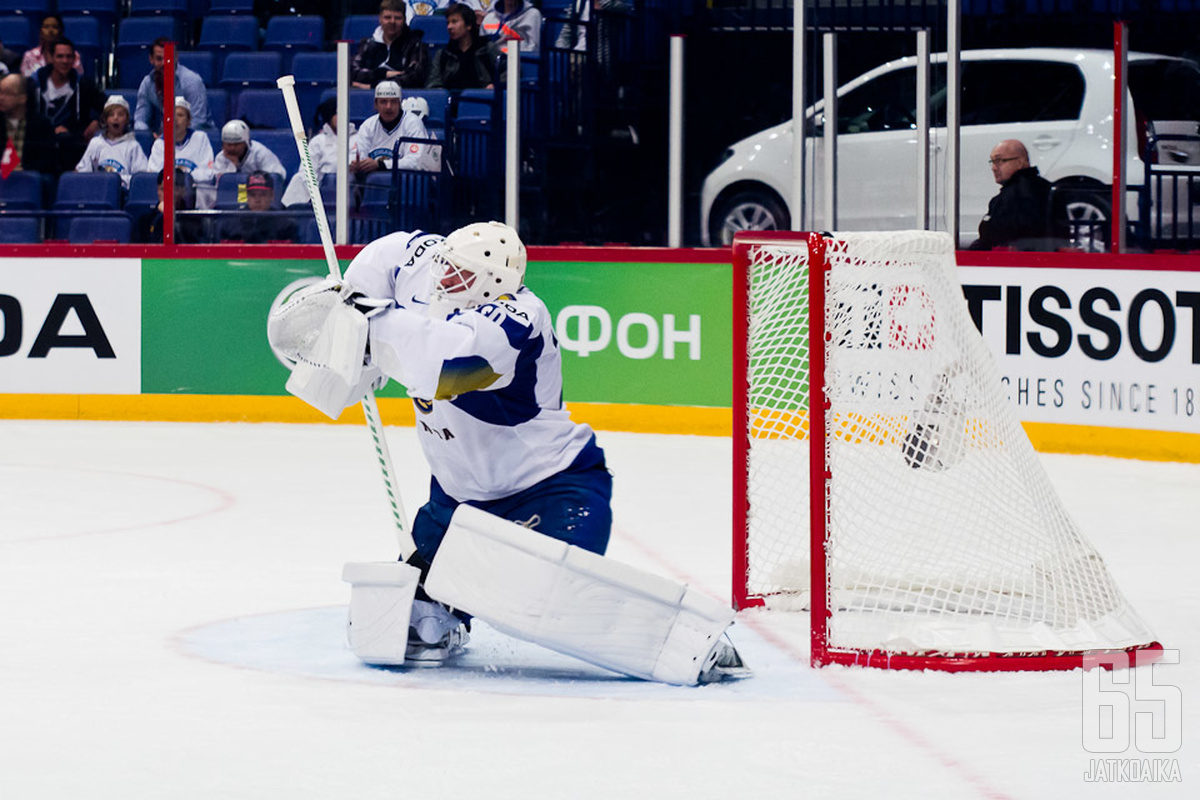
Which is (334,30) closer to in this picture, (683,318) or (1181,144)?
(683,318)

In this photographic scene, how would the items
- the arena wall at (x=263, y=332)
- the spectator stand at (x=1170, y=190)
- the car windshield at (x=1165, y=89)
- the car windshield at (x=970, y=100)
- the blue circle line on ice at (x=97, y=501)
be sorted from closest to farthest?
the blue circle line on ice at (x=97, y=501) < the spectator stand at (x=1170, y=190) < the car windshield at (x=1165, y=89) < the car windshield at (x=970, y=100) < the arena wall at (x=263, y=332)

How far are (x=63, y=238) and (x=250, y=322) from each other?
1012 millimetres

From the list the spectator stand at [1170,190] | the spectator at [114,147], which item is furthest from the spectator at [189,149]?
the spectator stand at [1170,190]

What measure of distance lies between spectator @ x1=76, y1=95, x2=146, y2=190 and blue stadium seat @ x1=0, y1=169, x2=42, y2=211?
0.23m

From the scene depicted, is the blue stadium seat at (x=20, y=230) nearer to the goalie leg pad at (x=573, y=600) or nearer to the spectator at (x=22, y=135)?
the spectator at (x=22, y=135)

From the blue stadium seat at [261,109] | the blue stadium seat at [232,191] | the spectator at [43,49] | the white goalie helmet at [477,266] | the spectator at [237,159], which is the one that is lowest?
the white goalie helmet at [477,266]

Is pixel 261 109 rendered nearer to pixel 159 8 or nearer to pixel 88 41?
pixel 159 8

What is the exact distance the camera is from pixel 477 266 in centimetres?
366

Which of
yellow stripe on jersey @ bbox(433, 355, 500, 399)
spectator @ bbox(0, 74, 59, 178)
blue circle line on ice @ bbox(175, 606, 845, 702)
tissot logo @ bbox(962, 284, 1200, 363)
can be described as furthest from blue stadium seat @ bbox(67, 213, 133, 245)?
yellow stripe on jersey @ bbox(433, 355, 500, 399)

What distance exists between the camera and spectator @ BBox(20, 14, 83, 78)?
32.6 feet

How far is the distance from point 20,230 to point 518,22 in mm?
2559

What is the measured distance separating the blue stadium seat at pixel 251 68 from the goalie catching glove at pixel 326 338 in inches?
239

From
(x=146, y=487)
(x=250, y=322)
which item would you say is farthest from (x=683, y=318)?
(x=146, y=487)

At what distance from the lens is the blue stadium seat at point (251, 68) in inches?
377
